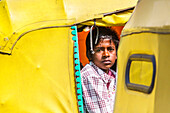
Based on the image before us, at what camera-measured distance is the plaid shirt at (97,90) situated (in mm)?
5309

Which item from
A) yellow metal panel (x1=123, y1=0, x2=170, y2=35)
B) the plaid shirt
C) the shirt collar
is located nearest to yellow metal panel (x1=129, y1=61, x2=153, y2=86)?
yellow metal panel (x1=123, y1=0, x2=170, y2=35)

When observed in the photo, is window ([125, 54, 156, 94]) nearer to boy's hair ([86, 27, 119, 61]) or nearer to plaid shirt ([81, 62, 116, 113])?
plaid shirt ([81, 62, 116, 113])

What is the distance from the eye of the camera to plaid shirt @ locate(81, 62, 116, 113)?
5.31 meters

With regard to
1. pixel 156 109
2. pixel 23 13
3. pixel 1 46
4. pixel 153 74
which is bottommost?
pixel 156 109

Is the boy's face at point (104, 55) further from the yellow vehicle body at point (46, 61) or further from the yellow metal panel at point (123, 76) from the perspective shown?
the yellow metal panel at point (123, 76)

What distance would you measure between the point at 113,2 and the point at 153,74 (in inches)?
113

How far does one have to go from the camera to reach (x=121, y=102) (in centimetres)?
340

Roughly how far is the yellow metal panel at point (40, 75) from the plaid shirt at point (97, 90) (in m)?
0.16

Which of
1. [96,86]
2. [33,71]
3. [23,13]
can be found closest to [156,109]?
[96,86]

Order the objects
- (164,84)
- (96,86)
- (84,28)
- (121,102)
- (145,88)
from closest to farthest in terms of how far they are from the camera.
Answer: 1. (164,84)
2. (145,88)
3. (121,102)
4. (96,86)
5. (84,28)

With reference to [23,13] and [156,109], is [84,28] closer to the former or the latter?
[23,13]

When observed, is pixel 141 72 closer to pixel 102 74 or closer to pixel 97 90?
pixel 97 90

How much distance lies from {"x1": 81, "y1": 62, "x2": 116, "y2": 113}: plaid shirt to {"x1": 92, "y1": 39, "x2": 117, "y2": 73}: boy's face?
0.31 ft

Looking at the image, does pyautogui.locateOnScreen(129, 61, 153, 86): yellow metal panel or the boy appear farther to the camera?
the boy
